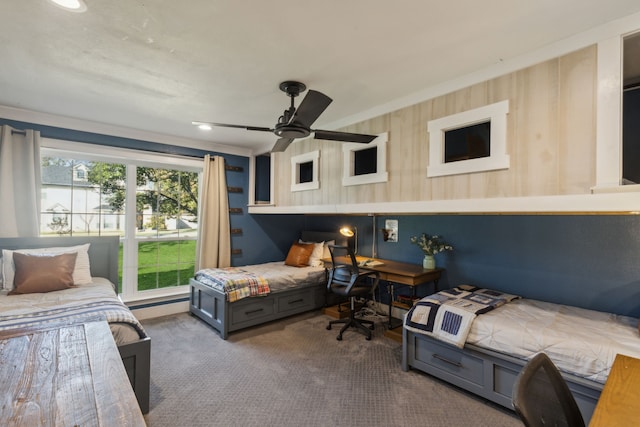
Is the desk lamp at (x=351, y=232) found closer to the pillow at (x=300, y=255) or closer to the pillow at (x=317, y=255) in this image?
the pillow at (x=317, y=255)

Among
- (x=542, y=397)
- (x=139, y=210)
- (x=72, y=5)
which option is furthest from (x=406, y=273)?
(x=139, y=210)

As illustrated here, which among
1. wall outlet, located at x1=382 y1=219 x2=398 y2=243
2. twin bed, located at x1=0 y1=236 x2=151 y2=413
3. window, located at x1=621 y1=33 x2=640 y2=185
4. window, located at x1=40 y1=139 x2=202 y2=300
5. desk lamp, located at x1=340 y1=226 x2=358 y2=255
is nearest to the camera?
twin bed, located at x1=0 y1=236 x2=151 y2=413

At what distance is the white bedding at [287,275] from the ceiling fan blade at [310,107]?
2138 millimetres

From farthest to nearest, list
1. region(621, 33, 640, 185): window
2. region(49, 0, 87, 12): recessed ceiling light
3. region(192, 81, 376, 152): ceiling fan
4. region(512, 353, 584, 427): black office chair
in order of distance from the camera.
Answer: region(621, 33, 640, 185): window → region(192, 81, 376, 152): ceiling fan → region(49, 0, 87, 12): recessed ceiling light → region(512, 353, 584, 427): black office chair

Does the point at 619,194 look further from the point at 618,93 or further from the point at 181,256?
the point at 181,256

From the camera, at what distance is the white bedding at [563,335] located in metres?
1.73

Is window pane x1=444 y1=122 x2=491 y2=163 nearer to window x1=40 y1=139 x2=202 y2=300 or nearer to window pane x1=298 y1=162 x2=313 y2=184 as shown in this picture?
window pane x1=298 y1=162 x2=313 y2=184

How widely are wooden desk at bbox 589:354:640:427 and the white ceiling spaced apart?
1.79 metres

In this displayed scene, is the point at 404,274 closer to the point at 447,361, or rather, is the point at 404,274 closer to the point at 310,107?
the point at 447,361

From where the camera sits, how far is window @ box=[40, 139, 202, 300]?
11.5ft

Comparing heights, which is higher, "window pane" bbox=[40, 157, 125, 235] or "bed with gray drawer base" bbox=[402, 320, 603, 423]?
"window pane" bbox=[40, 157, 125, 235]

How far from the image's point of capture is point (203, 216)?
13.9 ft

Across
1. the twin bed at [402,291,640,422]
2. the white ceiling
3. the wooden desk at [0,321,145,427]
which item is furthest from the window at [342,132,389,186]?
the wooden desk at [0,321,145,427]

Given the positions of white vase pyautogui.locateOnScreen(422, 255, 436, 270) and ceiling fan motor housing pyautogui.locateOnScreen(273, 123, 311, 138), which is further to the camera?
white vase pyautogui.locateOnScreen(422, 255, 436, 270)
